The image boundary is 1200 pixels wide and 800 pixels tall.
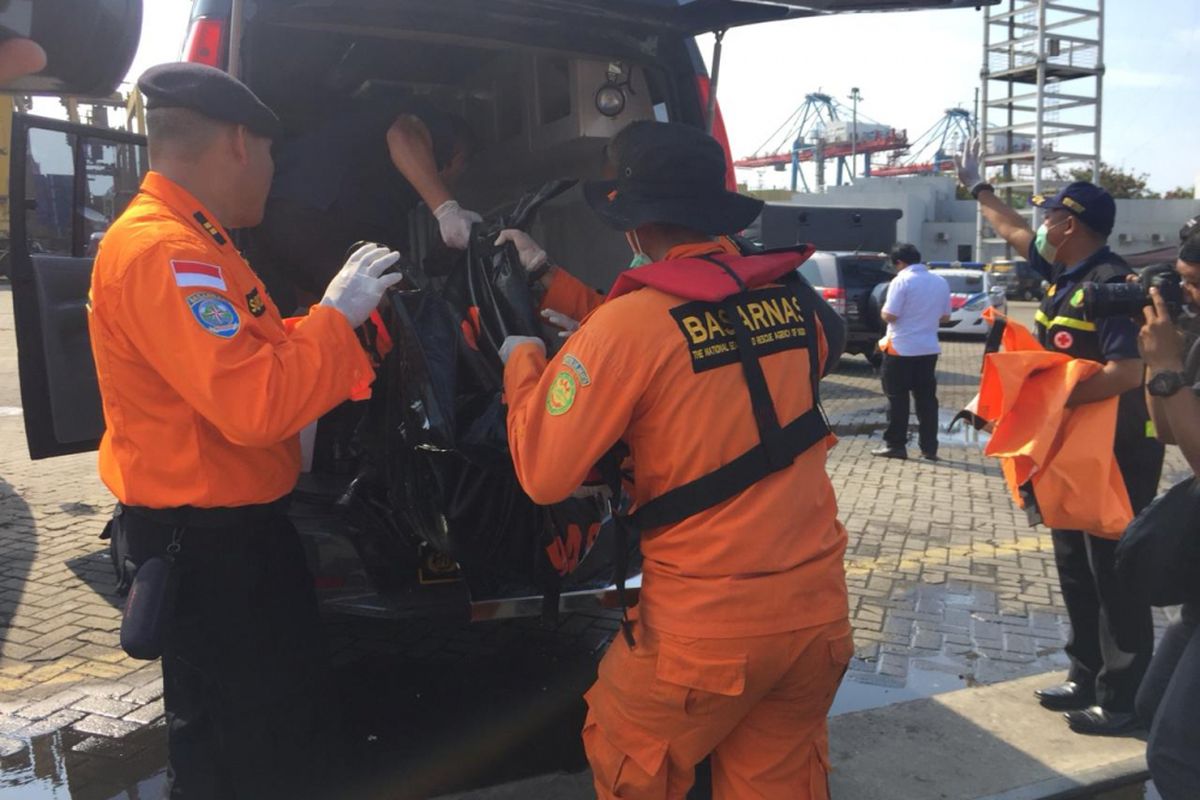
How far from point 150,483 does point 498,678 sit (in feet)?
6.86

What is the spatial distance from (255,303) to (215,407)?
0.34 m

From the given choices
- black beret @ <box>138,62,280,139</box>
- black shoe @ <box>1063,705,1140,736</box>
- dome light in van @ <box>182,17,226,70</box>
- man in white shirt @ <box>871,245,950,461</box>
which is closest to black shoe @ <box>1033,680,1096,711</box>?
black shoe @ <box>1063,705,1140,736</box>

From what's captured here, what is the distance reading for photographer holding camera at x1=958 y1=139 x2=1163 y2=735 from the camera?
123 inches

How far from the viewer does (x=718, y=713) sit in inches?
76.0

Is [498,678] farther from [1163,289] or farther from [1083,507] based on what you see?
[1163,289]

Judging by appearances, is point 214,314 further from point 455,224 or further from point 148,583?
point 455,224

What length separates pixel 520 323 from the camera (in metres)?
2.43

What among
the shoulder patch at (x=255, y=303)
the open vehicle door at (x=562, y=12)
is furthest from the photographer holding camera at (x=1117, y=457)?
the shoulder patch at (x=255, y=303)

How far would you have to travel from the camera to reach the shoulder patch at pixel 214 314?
6.42 ft

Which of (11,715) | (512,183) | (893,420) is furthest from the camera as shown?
(893,420)

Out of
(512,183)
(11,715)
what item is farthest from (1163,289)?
(11,715)

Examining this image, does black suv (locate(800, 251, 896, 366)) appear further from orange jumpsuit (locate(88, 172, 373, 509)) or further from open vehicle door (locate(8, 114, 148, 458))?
orange jumpsuit (locate(88, 172, 373, 509))

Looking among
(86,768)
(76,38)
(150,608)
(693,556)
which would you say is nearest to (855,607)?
(693,556)

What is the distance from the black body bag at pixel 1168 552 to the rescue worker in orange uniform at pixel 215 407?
1.96 meters
